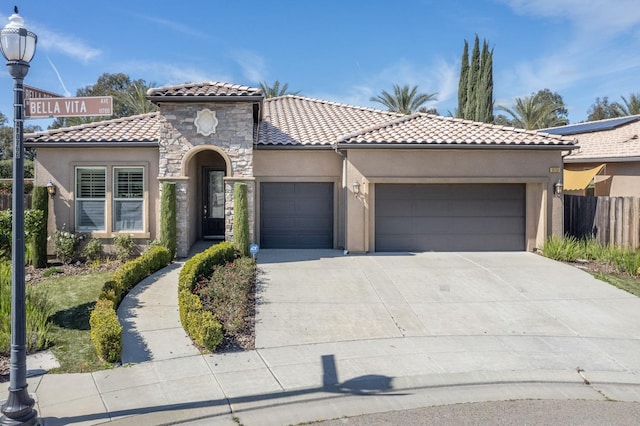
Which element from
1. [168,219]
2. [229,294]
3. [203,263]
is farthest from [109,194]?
[229,294]

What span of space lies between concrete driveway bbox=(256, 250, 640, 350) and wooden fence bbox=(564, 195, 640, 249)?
234cm

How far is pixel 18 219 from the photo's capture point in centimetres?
505

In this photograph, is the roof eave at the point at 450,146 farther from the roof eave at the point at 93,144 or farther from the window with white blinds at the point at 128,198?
the window with white blinds at the point at 128,198

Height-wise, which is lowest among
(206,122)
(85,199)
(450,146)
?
(85,199)

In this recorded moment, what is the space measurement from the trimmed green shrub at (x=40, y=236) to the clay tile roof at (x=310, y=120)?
20.7 feet

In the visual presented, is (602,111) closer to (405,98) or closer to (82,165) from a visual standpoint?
(405,98)

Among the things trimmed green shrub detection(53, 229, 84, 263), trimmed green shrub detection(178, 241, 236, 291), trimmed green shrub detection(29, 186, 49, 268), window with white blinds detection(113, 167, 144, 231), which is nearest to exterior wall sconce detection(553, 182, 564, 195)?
trimmed green shrub detection(178, 241, 236, 291)

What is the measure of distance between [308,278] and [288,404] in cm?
581

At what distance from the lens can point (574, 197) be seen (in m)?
15.6

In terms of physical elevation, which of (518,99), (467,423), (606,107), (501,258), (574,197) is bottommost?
(467,423)

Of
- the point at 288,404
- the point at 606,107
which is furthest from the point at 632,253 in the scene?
the point at 606,107

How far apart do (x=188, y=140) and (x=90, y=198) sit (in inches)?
138

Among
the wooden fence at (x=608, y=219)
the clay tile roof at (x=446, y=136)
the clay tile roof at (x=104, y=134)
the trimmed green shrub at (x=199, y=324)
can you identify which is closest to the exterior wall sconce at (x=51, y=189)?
the clay tile roof at (x=104, y=134)

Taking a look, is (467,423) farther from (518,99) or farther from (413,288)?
(518,99)
